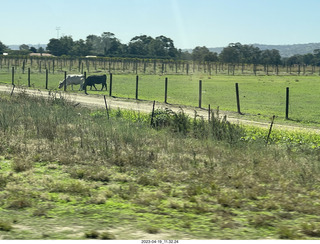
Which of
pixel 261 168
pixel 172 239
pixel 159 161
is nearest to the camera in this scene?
pixel 172 239

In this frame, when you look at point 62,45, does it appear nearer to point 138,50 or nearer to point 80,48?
point 80,48

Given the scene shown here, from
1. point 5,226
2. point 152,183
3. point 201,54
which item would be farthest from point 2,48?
point 5,226

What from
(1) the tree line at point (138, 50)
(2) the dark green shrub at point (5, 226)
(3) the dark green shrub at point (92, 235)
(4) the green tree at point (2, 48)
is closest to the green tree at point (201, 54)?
(1) the tree line at point (138, 50)

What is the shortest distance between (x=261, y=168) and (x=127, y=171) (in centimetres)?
272

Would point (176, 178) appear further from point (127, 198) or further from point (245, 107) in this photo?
point (245, 107)

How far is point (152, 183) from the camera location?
869 cm

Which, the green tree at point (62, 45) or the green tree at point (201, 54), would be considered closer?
the green tree at point (62, 45)

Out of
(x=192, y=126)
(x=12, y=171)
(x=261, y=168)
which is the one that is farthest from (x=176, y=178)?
(x=192, y=126)

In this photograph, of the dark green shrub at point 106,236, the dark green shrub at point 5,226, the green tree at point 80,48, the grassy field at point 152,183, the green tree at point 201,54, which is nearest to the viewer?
the dark green shrub at point 106,236

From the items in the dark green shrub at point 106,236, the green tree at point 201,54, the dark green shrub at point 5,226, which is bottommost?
the dark green shrub at point 5,226

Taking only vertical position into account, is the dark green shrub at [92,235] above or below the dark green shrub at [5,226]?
above

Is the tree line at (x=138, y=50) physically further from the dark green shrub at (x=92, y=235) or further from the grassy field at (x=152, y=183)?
the dark green shrub at (x=92, y=235)

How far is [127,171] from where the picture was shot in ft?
32.2

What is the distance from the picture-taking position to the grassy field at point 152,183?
6.20m
